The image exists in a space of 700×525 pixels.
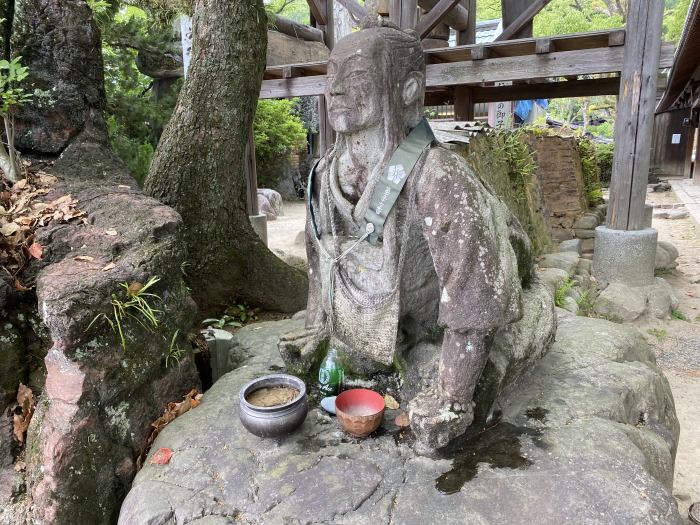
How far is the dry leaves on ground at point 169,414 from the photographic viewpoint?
100.0 inches

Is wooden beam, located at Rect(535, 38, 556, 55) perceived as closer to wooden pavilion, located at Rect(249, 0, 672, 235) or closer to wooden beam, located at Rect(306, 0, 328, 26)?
wooden pavilion, located at Rect(249, 0, 672, 235)

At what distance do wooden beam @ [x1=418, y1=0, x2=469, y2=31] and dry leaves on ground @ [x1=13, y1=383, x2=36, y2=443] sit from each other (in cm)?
785

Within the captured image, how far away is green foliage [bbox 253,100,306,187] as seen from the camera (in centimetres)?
1552

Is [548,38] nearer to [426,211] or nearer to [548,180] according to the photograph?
[548,180]

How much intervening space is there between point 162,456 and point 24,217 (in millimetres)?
1620

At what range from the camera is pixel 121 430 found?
8.02 feet

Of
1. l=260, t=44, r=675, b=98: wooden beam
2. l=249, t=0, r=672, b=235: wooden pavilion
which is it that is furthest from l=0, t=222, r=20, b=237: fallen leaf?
l=260, t=44, r=675, b=98: wooden beam

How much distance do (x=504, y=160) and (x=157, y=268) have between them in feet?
17.0

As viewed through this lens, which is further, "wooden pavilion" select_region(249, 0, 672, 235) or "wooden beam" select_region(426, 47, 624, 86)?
"wooden beam" select_region(426, 47, 624, 86)

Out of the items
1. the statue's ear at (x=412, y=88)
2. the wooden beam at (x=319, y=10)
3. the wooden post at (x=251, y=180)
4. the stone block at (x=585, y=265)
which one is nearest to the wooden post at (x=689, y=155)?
the stone block at (x=585, y=265)

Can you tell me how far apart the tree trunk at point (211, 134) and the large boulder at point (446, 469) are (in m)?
1.79

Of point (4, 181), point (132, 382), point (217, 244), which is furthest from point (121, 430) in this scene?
point (217, 244)

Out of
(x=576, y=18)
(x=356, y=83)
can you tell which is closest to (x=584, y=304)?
(x=356, y=83)

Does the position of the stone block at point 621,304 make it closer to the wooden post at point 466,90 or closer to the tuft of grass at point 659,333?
the tuft of grass at point 659,333
